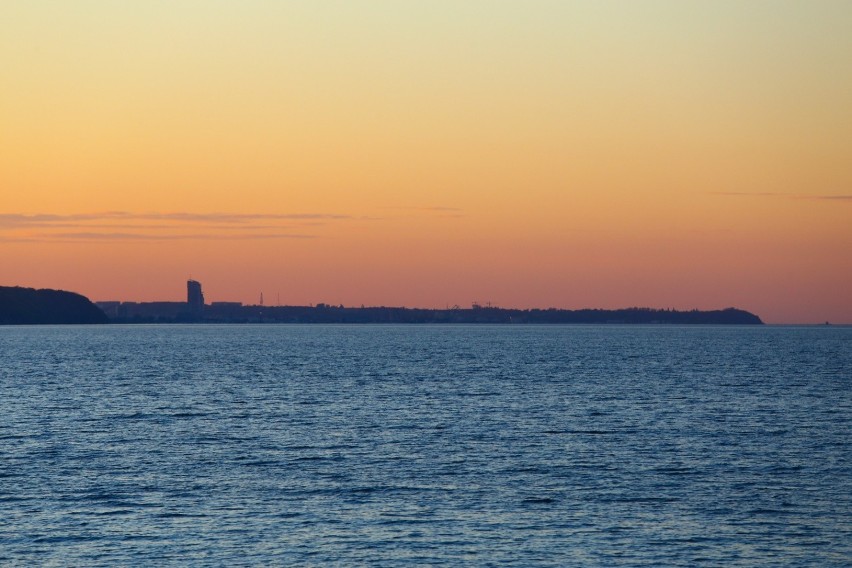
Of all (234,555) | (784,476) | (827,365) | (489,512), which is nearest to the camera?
(234,555)

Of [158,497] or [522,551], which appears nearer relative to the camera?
[522,551]

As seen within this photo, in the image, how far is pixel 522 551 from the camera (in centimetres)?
3659

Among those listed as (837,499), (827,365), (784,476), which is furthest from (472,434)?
(827,365)

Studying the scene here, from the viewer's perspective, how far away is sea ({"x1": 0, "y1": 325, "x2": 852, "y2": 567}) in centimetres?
3703

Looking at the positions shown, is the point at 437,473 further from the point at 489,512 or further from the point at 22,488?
the point at 22,488

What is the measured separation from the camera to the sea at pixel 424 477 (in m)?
37.0

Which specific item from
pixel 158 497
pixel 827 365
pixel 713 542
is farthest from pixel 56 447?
pixel 827 365

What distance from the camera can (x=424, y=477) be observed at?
50.4 meters

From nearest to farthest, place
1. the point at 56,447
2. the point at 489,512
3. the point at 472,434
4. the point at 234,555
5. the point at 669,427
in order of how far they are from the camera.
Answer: the point at 234,555 < the point at 489,512 < the point at 56,447 < the point at 472,434 < the point at 669,427

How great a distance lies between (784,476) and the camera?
5109 cm

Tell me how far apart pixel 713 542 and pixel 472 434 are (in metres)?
30.5

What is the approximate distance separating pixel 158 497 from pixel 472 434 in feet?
85.9

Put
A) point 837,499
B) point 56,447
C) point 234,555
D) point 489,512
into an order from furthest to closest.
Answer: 1. point 56,447
2. point 837,499
3. point 489,512
4. point 234,555

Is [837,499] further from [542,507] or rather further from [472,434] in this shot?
[472,434]
